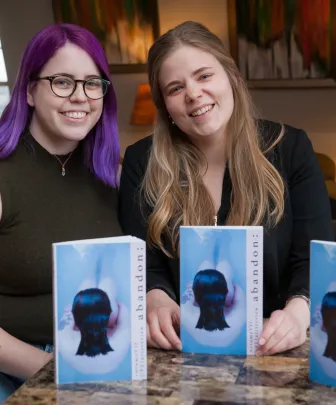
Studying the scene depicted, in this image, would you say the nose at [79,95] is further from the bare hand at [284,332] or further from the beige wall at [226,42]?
the beige wall at [226,42]

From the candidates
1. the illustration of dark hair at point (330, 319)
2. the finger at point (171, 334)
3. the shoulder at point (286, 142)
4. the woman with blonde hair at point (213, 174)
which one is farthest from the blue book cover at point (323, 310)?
the shoulder at point (286, 142)

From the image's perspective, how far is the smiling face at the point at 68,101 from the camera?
1.69m

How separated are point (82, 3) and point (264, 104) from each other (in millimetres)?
1897

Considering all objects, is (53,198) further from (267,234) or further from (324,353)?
(324,353)

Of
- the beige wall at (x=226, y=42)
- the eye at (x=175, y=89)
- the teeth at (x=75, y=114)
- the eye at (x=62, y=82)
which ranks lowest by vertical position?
the teeth at (x=75, y=114)

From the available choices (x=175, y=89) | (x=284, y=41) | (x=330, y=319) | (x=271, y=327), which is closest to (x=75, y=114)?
(x=175, y=89)

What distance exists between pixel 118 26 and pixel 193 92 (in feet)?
15.7

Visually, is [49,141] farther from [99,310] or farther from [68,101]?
[99,310]

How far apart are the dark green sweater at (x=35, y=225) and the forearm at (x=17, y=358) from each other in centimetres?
9

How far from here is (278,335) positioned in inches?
54.9

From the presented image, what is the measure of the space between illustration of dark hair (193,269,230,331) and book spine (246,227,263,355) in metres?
0.05

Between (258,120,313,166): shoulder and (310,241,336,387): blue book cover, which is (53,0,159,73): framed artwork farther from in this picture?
(310,241,336,387): blue book cover

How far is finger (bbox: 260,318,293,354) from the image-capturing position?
54.3 inches

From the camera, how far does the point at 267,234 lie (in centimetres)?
176
